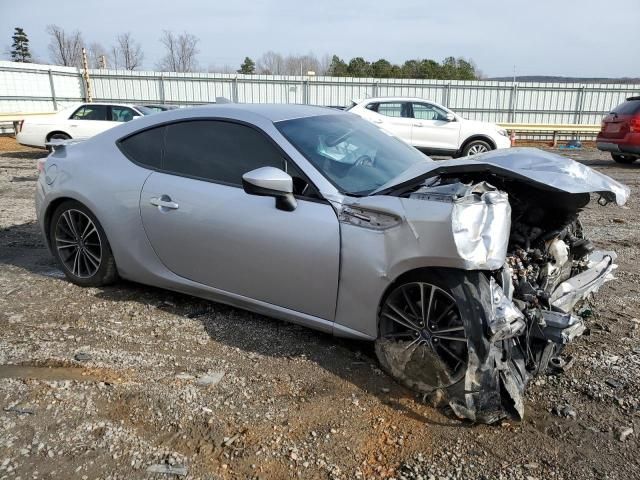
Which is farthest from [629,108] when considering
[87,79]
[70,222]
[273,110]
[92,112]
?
[87,79]

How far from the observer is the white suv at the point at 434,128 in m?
13.5

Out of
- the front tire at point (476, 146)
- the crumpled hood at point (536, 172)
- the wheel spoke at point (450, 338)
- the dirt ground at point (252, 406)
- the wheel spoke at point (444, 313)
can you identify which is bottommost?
the dirt ground at point (252, 406)

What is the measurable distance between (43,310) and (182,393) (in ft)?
5.73

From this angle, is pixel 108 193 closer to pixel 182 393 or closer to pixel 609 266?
pixel 182 393

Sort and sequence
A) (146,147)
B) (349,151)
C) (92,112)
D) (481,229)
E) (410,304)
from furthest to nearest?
(92,112), (146,147), (349,151), (410,304), (481,229)

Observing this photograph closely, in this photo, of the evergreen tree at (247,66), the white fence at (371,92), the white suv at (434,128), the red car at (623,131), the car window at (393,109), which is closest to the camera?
the red car at (623,131)

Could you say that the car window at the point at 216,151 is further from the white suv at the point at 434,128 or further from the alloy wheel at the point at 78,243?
the white suv at the point at 434,128

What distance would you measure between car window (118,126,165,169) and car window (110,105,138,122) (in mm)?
10601

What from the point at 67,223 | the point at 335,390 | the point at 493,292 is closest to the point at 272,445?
the point at 335,390

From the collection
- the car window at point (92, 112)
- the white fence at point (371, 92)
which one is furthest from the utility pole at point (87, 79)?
the car window at point (92, 112)

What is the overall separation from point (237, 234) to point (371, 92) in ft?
70.1

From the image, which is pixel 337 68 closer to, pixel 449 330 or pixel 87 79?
pixel 87 79

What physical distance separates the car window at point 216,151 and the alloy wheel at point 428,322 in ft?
3.73

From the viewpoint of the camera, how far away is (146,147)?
3898mm
